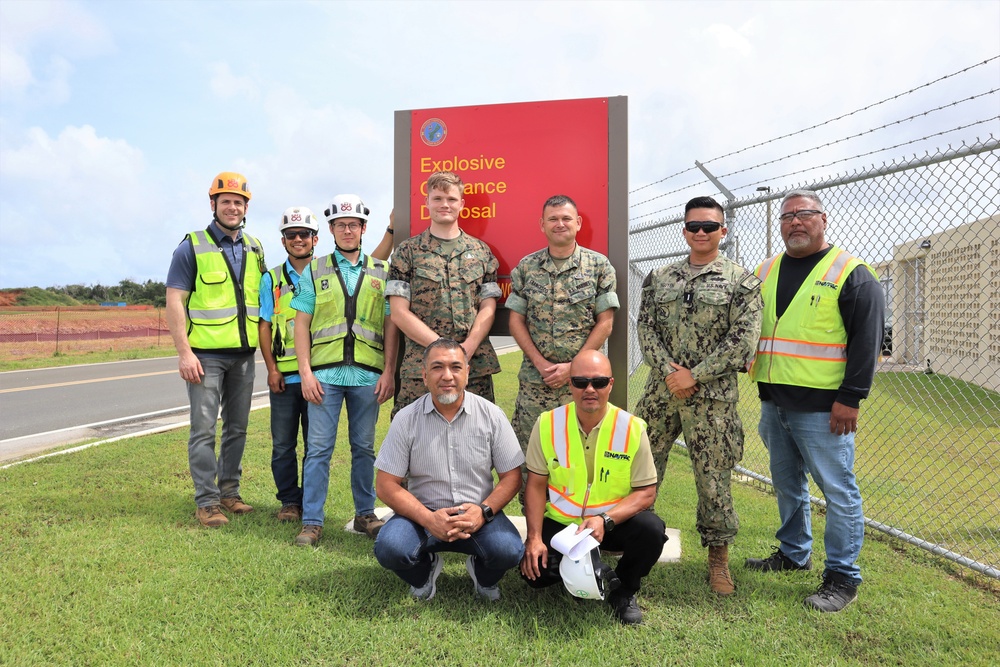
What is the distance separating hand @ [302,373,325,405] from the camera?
4.07 metres

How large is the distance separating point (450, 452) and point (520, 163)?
2.06 meters

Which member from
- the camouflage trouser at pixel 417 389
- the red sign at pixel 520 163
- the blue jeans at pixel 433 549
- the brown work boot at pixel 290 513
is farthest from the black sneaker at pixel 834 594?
the brown work boot at pixel 290 513

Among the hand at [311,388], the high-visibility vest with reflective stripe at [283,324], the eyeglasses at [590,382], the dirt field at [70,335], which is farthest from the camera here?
the dirt field at [70,335]

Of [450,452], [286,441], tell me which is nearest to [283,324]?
[286,441]

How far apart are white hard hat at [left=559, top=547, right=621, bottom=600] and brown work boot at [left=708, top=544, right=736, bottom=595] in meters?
0.74

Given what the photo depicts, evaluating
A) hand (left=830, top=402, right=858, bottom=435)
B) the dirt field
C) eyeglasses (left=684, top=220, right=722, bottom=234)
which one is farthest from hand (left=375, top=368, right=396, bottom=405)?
the dirt field

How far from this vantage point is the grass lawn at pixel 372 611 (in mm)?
2777

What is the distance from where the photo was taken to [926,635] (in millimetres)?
2984

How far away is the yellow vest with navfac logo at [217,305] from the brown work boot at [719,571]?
333 cm

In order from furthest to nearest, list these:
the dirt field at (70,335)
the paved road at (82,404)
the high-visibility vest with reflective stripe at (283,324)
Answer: the dirt field at (70,335), the paved road at (82,404), the high-visibility vest with reflective stripe at (283,324)

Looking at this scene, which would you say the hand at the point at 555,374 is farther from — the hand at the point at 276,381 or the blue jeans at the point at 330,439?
the hand at the point at 276,381

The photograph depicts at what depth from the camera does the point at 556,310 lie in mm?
3713

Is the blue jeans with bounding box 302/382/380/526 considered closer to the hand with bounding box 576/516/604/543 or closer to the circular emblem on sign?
the hand with bounding box 576/516/604/543

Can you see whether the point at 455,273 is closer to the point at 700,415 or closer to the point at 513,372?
the point at 700,415
